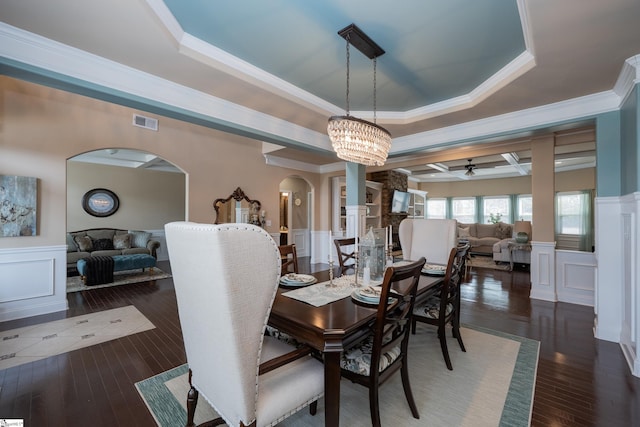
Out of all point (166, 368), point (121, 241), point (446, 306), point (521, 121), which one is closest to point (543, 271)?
point (521, 121)

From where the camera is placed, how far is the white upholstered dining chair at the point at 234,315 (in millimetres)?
1042

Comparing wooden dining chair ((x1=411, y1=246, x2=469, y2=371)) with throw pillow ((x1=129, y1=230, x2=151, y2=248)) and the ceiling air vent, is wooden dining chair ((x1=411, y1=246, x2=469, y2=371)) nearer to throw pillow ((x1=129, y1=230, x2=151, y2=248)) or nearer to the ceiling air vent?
the ceiling air vent

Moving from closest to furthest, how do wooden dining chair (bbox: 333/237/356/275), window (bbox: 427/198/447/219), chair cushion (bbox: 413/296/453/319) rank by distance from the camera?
chair cushion (bbox: 413/296/453/319)
wooden dining chair (bbox: 333/237/356/275)
window (bbox: 427/198/447/219)

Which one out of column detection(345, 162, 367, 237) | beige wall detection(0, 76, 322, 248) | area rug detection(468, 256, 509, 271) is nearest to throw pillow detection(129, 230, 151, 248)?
beige wall detection(0, 76, 322, 248)

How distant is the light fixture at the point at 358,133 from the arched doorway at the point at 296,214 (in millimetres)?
5530

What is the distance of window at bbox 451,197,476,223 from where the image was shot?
10664 mm

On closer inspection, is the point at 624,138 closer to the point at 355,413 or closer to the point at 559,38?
the point at 559,38

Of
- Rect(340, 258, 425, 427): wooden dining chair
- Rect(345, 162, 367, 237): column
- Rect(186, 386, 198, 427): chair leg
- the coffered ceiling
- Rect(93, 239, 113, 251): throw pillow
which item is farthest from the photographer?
Rect(93, 239, 113, 251): throw pillow

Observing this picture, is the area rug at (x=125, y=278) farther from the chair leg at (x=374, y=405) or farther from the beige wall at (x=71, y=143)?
the chair leg at (x=374, y=405)

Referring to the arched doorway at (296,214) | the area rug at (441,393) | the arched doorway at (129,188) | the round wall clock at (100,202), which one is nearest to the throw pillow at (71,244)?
the arched doorway at (129,188)

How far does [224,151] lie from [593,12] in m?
5.24

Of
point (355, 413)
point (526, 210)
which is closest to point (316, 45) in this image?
point (355, 413)

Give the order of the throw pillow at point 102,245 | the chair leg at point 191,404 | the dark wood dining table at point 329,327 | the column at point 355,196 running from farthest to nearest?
the throw pillow at point 102,245, the column at point 355,196, the chair leg at point 191,404, the dark wood dining table at point 329,327

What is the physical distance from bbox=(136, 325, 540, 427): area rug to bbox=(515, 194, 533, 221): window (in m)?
8.65
